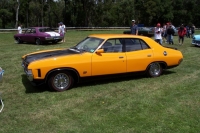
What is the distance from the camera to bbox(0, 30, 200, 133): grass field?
15.1 ft

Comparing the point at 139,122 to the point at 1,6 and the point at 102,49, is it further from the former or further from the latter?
the point at 1,6

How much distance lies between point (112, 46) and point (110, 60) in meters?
0.48

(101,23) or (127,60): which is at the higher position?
(101,23)

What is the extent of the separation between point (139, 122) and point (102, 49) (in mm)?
2765

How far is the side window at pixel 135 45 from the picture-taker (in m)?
7.55

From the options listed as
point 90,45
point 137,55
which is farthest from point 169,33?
point 90,45

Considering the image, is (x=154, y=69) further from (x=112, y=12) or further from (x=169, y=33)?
(x=112, y=12)

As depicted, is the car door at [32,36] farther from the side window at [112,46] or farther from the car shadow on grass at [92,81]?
the side window at [112,46]

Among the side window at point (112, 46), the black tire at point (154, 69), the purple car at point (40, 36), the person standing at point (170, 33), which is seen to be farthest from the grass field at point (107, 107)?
the person standing at point (170, 33)

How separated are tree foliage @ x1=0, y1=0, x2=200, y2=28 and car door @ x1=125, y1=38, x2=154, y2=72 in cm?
4764

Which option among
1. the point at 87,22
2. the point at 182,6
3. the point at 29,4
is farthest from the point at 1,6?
the point at 182,6

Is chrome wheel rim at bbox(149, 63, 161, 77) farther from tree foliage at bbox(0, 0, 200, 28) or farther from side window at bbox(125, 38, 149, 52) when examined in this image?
tree foliage at bbox(0, 0, 200, 28)

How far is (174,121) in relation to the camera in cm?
482

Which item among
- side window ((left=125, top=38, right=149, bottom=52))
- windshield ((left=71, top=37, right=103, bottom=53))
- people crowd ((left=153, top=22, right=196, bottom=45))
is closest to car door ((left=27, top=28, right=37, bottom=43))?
people crowd ((left=153, top=22, right=196, bottom=45))
